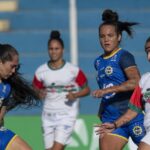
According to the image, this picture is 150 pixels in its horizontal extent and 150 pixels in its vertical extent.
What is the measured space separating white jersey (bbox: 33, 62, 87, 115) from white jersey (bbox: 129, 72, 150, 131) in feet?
12.5

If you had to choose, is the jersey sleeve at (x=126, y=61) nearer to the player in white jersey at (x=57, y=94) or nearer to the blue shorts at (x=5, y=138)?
the blue shorts at (x=5, y=138)

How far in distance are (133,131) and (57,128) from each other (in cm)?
275

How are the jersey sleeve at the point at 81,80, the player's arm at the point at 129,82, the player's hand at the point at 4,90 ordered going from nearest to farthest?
the player's hand at the point at 4,90 → the player's arm at the point at 129,82 → the jersey sleeve at the point at 81,80

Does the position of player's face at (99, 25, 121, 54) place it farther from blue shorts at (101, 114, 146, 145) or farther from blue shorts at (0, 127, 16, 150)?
blue shorts at (0, 127, 16, 150)

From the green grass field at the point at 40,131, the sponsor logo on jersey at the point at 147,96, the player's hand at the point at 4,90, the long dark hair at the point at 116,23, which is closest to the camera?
the sponsor logo on jersey at the point at 147,96

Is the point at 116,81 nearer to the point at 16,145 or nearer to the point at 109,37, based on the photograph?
the point at 109,37

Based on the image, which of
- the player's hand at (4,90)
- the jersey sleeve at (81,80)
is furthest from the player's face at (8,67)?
the jersey sleeve at (81,80)

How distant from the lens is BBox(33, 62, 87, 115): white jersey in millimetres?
10375

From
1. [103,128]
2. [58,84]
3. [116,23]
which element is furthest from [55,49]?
[103,128]

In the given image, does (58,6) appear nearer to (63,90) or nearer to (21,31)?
(21,31)

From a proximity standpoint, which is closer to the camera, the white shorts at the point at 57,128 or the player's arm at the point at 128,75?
the player's arm at the point at 128,75

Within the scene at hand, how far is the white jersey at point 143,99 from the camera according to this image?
6.50m

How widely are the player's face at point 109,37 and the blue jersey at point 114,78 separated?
0.10 metres

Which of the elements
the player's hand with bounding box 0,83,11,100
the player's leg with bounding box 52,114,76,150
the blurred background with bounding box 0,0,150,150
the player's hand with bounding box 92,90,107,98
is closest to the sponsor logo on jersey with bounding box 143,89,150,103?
the player's hand with bounding box 92,90,107,98
